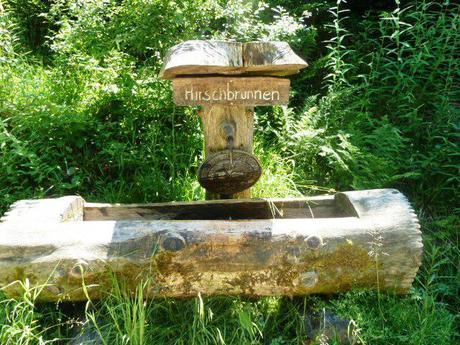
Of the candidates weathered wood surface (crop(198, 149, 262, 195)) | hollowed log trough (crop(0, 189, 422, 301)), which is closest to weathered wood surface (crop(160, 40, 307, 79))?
weathered wood surface (crop(198, 149, 262, 195))

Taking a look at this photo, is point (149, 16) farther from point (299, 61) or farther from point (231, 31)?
point (299, 61)

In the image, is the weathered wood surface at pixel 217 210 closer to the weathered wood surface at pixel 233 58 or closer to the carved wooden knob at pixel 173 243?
the carved wooden knob at pixel 173 243

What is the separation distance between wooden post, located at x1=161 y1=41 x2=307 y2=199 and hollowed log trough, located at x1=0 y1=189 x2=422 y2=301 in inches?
28.8

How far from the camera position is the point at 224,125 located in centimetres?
345

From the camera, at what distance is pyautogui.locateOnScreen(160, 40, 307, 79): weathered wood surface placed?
119 inches

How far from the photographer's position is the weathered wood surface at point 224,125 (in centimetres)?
344

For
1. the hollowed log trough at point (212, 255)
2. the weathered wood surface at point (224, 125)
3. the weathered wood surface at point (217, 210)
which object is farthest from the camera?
the weathered wood surface at point (217, 210)

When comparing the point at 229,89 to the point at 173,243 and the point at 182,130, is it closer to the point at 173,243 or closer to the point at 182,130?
the point at 173,243

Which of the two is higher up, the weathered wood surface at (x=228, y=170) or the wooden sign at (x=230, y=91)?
the wooden sign at (x=230, y=91)

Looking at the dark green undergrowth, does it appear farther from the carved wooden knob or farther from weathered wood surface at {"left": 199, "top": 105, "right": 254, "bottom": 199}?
the carved wooden knob

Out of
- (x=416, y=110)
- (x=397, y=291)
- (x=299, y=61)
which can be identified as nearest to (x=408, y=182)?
(x=416, y=110)

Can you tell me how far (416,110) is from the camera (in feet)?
15.0

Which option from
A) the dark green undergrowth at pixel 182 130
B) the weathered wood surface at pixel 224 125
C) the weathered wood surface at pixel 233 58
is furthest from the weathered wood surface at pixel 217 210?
the weathered wood surface at pixel 233 58

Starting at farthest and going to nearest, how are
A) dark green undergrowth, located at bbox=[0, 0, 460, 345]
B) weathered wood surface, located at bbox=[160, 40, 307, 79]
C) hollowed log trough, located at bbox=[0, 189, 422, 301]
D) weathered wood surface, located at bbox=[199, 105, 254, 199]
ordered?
dark green undergrowth, located at bbox=[0, 0, 460, 345] → weathered wood surface, located at bbox=[199, 105, 254, 199] → weathered wood surface, located at bbox=[160, 40, 307, 79] → hollowed log trough, located at bbox=[0, 189, 422, 301]
